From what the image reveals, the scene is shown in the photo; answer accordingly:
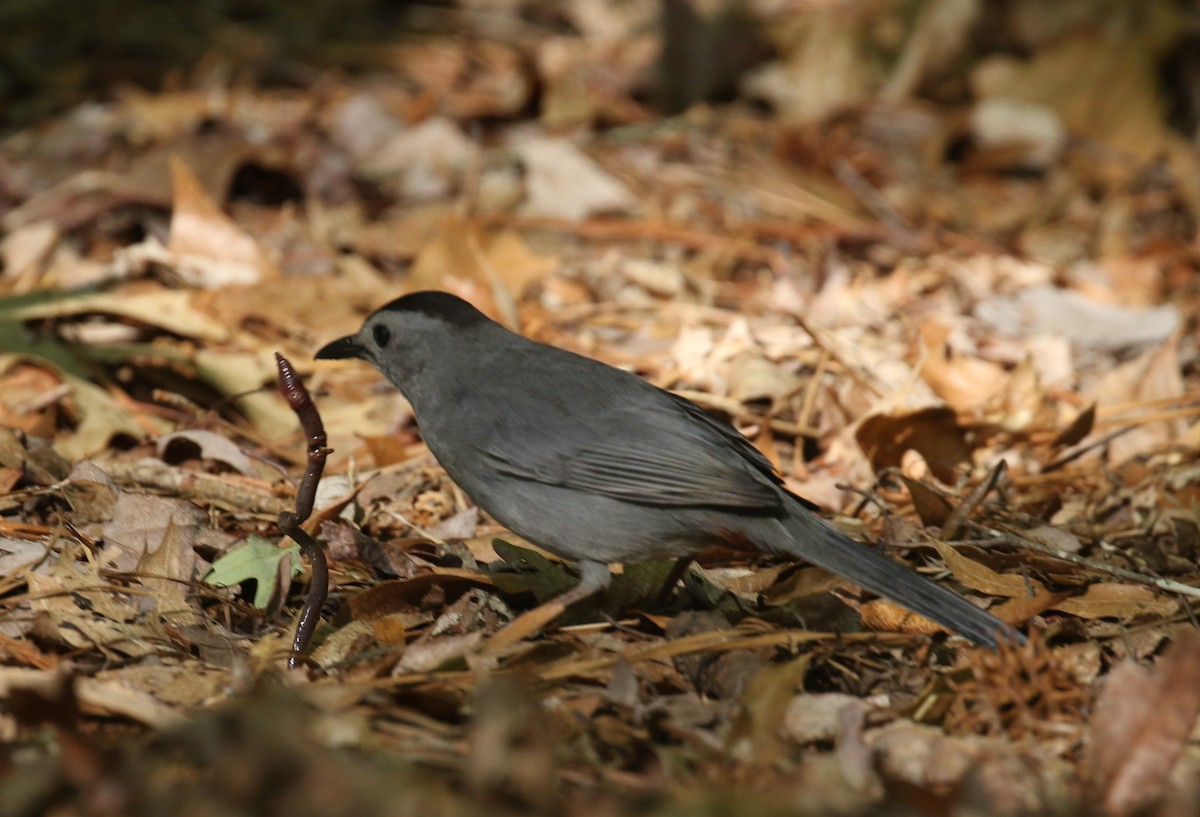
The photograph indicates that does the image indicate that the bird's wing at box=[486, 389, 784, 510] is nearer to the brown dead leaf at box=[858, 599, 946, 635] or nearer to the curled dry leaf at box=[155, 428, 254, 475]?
the brown dead leaf at box=[858, 599, 946, 635]

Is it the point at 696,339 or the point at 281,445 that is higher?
the point at 696,339

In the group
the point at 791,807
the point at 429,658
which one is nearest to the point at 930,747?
the point at 791,807

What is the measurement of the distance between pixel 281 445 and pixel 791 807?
9.85 ft

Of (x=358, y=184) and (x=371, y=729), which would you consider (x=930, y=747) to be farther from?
(x=358, y=184)

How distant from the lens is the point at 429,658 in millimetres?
3084

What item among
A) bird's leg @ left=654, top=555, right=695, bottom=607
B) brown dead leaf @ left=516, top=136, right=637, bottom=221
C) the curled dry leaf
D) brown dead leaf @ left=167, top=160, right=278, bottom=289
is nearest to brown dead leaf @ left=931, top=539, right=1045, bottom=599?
bird's leg @ left=654, top=555, right=695, bottom=607

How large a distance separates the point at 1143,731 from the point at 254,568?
85.2 inches

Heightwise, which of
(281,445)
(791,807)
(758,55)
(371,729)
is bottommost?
(281,445)

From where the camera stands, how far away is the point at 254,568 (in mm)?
3508

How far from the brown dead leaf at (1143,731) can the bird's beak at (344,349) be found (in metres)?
2.51

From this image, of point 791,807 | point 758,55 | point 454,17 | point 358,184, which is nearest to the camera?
point 791,807

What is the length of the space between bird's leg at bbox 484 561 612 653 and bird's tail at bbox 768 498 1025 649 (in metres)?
0.47

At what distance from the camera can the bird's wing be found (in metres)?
3.60

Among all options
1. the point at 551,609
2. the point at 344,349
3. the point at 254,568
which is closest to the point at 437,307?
the point at 344,349
